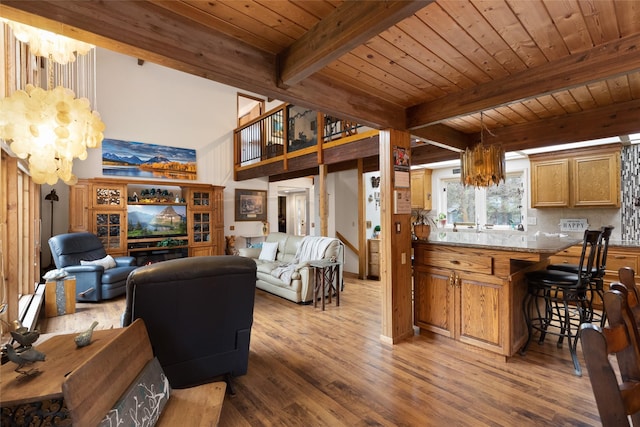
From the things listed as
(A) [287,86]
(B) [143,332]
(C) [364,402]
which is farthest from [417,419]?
(A) [287,86]

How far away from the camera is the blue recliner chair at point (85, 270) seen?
15.1 ft

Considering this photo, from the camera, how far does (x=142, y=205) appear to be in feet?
21.6

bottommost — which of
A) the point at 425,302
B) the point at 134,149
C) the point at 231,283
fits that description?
the point at 425,302

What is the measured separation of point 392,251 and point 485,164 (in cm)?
123

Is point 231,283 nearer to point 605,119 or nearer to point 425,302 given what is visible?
point 425,302

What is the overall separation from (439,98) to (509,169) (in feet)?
10.9

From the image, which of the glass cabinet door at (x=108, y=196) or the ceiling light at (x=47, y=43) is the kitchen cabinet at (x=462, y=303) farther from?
the glass cabinet door at (x=108, y=196)

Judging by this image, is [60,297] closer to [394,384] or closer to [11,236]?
[11,236]

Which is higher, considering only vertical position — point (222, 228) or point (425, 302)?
point (222, 228)

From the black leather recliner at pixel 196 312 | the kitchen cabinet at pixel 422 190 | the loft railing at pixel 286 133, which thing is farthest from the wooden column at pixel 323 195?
the black leather recliner at pixel 196 312

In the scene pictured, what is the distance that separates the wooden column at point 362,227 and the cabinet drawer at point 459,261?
274 centimetres

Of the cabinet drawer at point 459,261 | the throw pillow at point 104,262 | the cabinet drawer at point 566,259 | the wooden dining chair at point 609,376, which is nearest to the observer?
the wooden dining chair at point 609,376

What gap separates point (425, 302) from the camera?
329 cm

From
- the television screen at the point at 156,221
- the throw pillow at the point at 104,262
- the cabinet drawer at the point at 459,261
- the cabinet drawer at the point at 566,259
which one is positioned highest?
the television screen at the point at 156,221
